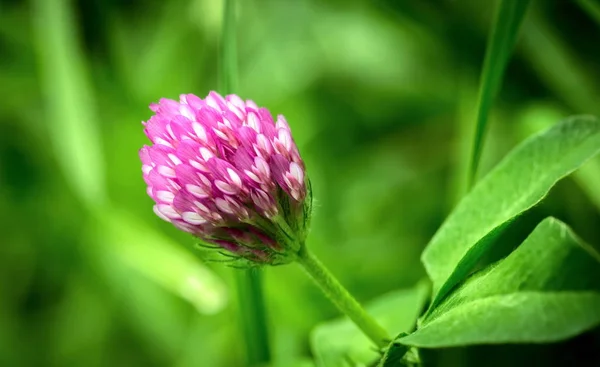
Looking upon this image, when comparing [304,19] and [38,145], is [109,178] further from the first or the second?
[304,19]

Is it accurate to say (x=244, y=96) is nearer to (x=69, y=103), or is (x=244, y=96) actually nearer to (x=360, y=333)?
(x=69, y=103)

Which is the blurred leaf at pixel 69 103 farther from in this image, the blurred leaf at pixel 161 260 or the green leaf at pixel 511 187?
the green leaf at pixel 511 187

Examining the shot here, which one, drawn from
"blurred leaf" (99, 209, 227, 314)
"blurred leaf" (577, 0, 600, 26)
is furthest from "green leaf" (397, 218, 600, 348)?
"blurred leaf" (99, 209, 227, 314)

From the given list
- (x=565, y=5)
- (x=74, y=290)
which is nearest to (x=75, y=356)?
(x=74, y=290)

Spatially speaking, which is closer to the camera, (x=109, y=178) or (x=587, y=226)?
(x=587, y=226)

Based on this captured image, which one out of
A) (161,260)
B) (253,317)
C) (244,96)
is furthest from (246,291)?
(244,96)
